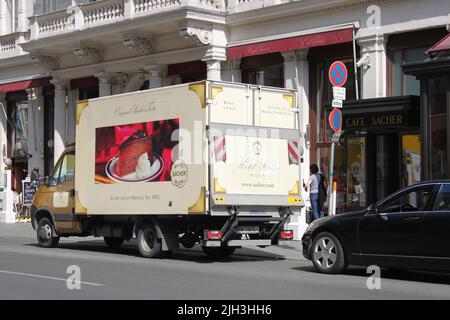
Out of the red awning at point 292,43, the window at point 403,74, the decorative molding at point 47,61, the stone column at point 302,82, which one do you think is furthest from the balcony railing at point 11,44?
the window at point 403,74

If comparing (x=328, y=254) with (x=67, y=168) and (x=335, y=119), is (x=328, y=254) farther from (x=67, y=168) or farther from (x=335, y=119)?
(x=67, y=168)

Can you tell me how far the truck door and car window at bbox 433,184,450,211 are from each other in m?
9.18

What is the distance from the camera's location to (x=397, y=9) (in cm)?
2052

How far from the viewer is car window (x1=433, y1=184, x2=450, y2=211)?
12508mm

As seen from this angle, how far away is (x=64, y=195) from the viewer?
762 inches

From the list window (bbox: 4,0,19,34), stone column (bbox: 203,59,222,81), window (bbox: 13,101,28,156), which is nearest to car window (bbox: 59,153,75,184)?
stone column (bbox: 203,59,222,81)

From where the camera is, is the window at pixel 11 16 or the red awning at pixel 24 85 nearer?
the red awning at pixel 24 85

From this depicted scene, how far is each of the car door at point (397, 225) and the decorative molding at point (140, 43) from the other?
1403 centimetres

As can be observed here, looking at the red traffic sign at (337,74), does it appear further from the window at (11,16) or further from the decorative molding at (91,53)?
the window at (11,16)

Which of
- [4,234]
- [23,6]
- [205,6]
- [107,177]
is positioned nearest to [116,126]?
[107,177]

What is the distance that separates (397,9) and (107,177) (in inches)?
329

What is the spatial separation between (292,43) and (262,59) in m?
1.83

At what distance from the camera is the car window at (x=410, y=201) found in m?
12.8

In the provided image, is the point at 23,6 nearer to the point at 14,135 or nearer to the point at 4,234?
the point at 14,135
